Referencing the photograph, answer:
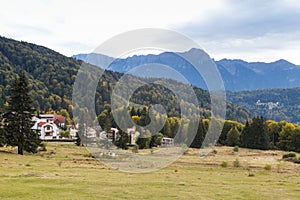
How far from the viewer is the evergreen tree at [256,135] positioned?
330 ft

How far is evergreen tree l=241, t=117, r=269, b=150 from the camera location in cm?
10069

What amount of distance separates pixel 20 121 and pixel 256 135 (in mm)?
68485

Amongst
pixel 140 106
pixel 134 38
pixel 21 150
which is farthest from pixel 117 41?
pixel 140 106

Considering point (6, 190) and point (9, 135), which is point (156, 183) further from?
point (9, 135)

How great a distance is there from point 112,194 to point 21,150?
3068cm

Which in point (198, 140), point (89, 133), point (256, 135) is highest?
point (89, 133)

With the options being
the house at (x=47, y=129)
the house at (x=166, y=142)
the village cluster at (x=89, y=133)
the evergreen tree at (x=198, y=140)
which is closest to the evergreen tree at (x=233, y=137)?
the evergreen tree at (x=198, y=140)

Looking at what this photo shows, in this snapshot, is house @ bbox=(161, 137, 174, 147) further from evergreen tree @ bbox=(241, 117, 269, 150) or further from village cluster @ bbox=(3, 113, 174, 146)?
evergreen tree @ bbox=(241, 117, 269, 150)

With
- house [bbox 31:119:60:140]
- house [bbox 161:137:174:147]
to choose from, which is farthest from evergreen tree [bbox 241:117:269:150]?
house [bbox 31:119:60:140]

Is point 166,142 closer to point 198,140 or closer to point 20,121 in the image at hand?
point 198,140

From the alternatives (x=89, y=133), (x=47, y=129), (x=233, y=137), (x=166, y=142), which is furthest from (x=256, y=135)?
(x=47, y=129)

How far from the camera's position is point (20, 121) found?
50.5 m

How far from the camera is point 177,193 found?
23875mm

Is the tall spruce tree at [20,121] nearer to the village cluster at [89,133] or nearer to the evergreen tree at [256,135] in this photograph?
the village cluster at [89,133]
